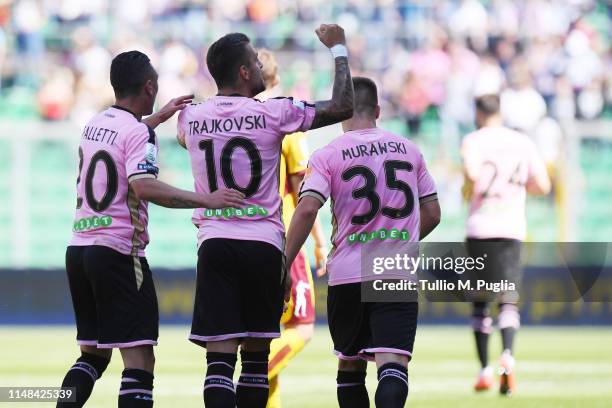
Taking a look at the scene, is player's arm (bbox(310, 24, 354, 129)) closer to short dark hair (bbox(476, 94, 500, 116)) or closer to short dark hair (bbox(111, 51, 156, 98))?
short dark hair (bbox(111, 51, 156, 98))

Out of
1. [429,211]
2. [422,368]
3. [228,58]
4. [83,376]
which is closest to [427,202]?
[429,211]

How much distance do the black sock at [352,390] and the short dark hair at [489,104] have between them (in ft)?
14.6

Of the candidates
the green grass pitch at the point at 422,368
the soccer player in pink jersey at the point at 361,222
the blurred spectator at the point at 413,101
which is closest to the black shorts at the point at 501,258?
the green grass pitch at the point at 422,368

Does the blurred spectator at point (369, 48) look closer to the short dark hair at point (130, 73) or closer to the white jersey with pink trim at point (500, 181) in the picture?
the white jersey with pink trim at point (500, 181)

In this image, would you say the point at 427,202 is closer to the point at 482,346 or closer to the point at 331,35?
the point at 331,35

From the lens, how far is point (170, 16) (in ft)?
70.7

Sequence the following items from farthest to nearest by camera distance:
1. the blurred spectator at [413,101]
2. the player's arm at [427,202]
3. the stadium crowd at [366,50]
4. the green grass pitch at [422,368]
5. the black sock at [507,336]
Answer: the blurred spectator at [413,101] → the stadium crowd at [366,50] → the black sock at [507,336] → the green grass pitch at [422,368] → the player's arm at [427,202]

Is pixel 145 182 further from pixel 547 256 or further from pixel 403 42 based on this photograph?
pixel 403 42

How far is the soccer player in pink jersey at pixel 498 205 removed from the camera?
423 inches

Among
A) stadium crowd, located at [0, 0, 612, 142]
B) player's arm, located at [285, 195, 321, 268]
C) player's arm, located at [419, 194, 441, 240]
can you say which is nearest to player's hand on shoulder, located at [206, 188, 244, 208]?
player's arm, located at [285, 195, 321, 268]

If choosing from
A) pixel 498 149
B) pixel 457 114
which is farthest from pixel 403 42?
pixel 498 149

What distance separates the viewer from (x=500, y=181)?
1084 cm

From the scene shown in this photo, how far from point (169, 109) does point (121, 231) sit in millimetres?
743

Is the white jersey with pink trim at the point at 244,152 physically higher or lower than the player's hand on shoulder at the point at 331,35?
lower
